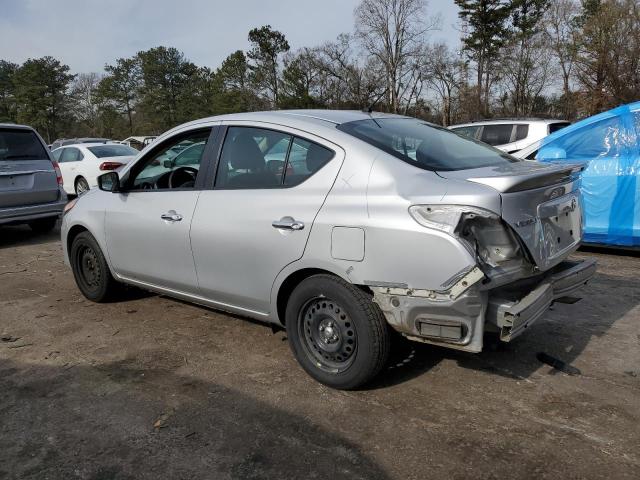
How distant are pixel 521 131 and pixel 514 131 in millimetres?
134

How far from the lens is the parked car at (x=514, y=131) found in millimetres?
10000

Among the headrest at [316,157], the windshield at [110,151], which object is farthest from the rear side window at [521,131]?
the windshield at [110,151]

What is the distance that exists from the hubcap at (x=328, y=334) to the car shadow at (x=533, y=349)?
28 cm

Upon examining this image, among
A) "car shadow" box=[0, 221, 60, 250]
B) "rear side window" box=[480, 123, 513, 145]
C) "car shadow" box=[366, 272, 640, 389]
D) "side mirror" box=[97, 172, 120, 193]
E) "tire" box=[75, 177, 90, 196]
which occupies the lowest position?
"car shadow" box=[366, 272, 640, 389]

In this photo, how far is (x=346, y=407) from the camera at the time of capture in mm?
2979

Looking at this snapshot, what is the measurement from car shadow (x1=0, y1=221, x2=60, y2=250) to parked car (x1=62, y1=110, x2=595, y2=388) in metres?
5.11

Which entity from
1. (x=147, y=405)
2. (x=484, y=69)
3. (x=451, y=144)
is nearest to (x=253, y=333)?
(x=147, y=405)

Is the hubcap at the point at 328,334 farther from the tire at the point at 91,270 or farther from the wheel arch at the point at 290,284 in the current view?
the tire at the point at 91,270

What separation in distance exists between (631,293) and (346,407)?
3274mm

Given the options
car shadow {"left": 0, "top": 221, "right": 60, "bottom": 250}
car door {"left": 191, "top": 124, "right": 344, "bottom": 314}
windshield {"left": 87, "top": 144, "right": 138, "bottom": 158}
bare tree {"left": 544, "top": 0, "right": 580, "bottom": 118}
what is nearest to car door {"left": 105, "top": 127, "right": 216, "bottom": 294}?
car door {"left": 191, "top": 124, "right": 344, "bottom": 314}

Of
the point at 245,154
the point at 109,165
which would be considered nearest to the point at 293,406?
the point at 245,154

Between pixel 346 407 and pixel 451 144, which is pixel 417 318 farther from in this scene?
pixel 451 144

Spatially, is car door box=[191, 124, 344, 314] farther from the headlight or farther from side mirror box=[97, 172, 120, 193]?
side mirror box=[97, 172, 120, 193]

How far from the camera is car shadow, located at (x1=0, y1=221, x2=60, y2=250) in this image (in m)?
8.33
